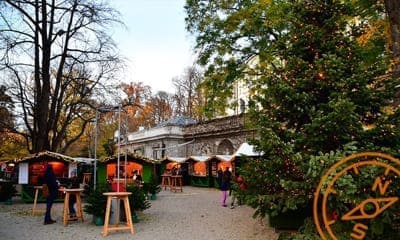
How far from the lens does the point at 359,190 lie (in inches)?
246

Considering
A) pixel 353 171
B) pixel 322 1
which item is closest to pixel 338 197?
pixel 353 171

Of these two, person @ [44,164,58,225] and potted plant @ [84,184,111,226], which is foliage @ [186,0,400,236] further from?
person @ [44,164,58,225]

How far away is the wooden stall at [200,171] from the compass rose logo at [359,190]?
24724 millimetres

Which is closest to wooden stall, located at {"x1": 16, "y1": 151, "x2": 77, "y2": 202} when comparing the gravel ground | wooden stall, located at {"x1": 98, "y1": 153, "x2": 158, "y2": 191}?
wooden stall, located at {"x1": 98, "y1": 153, "x2": 158, "y2": 191}

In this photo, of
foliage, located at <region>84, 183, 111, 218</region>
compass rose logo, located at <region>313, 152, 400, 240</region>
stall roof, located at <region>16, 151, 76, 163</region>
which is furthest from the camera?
stall roof, located at <region>16, 151, 76, 163</region>

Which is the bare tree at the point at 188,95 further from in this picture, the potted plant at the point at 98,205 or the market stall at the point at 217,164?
the potted plant at the point at 98,205

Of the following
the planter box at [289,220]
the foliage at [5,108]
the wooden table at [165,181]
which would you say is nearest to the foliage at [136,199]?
the planter box at [289,220]

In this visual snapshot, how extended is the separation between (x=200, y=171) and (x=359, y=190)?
89.9 feet

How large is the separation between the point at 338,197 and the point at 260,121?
226cm

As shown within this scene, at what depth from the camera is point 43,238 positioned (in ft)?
30.9

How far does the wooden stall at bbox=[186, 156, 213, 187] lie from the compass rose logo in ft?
81.1

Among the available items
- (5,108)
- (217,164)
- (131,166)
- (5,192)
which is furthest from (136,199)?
(217,164)

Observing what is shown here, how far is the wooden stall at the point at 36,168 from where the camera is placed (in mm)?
18453

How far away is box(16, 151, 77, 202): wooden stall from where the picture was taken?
1845 cm
